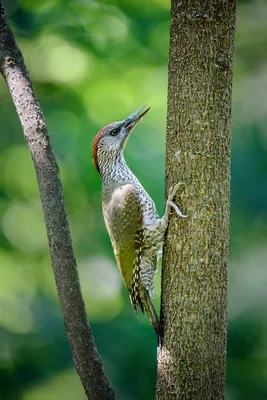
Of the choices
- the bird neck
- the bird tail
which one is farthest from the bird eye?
the bird tail

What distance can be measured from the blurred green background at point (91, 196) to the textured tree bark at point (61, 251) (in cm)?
282

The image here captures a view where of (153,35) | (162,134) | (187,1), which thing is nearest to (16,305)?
(162,134)

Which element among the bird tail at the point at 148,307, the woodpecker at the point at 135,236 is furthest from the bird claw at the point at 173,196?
the bird tail at the point at 148,307

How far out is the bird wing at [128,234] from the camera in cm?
441

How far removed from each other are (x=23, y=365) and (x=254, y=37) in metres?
4.14

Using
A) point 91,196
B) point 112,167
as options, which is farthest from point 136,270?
point 91,196

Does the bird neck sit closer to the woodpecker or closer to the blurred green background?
the woodpecker

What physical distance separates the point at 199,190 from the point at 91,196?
3359 millimetres

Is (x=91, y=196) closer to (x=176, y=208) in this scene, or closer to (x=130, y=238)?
(x=130, y=238)

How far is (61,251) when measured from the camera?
11.8 feet

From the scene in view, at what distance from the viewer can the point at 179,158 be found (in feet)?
11.5

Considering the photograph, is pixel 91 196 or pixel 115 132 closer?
pixel 115 132

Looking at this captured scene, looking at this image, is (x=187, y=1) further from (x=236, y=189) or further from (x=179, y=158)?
(x=236, y=189)

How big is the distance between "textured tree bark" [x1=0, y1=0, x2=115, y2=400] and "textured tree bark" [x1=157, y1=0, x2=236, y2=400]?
372 mm
